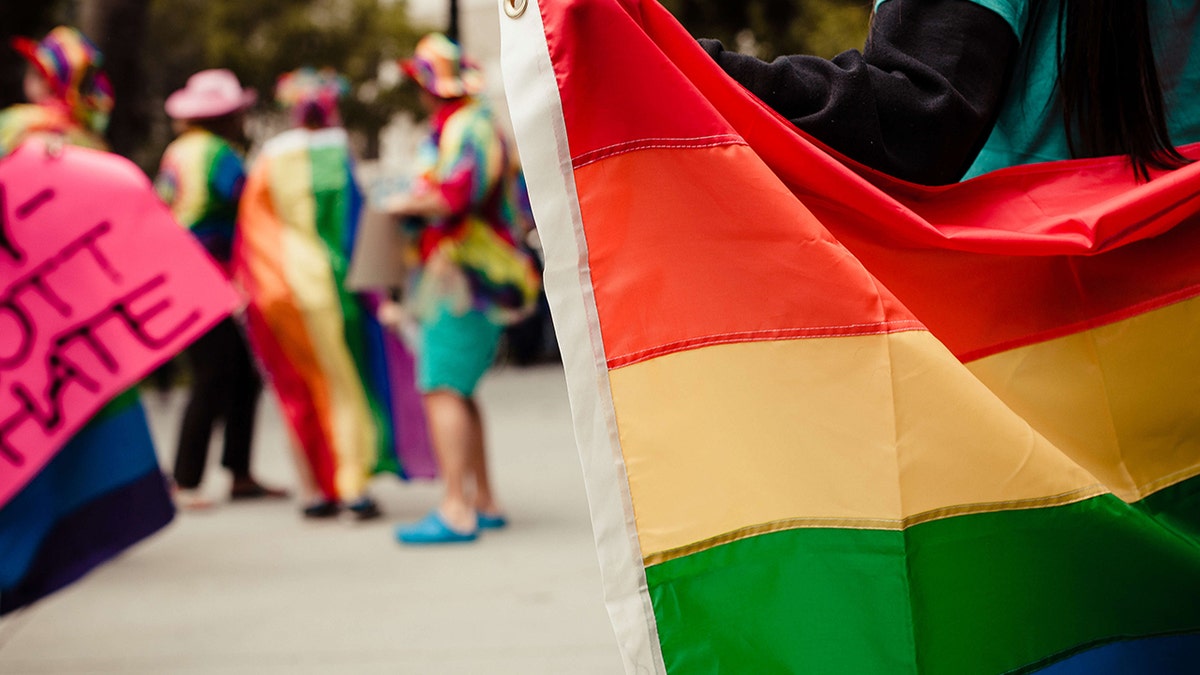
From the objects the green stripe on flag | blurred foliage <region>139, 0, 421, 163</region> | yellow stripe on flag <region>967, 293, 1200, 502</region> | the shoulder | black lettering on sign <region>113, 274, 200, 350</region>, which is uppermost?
blurred foliage <region>139, 0, 421, 163</region>

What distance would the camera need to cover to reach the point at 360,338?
20.1 ft

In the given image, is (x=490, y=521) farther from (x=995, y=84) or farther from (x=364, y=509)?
(x=995, y=84)

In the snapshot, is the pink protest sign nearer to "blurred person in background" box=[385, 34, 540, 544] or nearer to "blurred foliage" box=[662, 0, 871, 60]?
"blurred person in background" box=[385, 34, 540, 544]

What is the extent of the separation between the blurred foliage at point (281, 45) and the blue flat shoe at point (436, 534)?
21.0m

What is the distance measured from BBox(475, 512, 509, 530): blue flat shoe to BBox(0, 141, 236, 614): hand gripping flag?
1.65 meters

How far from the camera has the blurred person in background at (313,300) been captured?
6.01 m

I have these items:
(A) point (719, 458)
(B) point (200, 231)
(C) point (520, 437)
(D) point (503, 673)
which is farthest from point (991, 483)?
(C) point (520, 437)

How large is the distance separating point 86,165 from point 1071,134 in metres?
3.08

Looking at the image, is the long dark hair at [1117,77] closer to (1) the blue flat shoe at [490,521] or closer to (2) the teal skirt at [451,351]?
(2) the teal skirt at [451,351]

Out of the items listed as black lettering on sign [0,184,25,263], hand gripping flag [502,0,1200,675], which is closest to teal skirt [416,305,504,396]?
black lettering on sign [0,184,25,263]

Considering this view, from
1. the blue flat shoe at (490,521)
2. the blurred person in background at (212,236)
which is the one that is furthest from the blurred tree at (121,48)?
the blue flat shoe at (490,521)

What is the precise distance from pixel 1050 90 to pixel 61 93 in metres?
4.81

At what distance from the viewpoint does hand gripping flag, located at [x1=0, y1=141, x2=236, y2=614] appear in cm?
384

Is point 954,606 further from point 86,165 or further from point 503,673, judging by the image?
point 86,165
